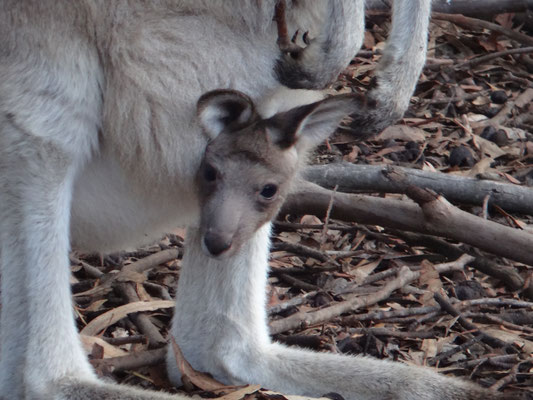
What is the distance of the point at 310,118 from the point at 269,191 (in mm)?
223

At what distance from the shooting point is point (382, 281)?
351 cm

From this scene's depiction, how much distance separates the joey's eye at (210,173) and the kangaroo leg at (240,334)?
0.29 m

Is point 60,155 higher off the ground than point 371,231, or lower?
higher

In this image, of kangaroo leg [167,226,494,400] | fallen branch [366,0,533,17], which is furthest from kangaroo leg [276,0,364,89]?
fallen branch [366,0,533,17]

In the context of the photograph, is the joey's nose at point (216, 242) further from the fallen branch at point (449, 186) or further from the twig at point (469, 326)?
the fallen branch at point (449, 186)

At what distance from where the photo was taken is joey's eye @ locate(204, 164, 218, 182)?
2486 mm

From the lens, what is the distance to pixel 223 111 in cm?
250

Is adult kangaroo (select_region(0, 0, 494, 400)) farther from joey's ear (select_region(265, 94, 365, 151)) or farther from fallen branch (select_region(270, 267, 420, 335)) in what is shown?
fallen branch (select_region(270, 267, 420, 335))

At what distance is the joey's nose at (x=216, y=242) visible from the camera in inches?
93.0

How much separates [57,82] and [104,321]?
92cm

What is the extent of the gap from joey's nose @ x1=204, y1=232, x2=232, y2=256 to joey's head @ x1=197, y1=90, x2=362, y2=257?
0.03m

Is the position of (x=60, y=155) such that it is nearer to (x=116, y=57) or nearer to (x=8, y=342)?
(x=116, y=57)

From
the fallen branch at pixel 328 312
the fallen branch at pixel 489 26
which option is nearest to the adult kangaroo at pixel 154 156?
the fallen branch at pixel 328 312

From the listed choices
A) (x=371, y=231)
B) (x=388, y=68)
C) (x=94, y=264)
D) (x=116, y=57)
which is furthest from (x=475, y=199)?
(x=116, y=57)
